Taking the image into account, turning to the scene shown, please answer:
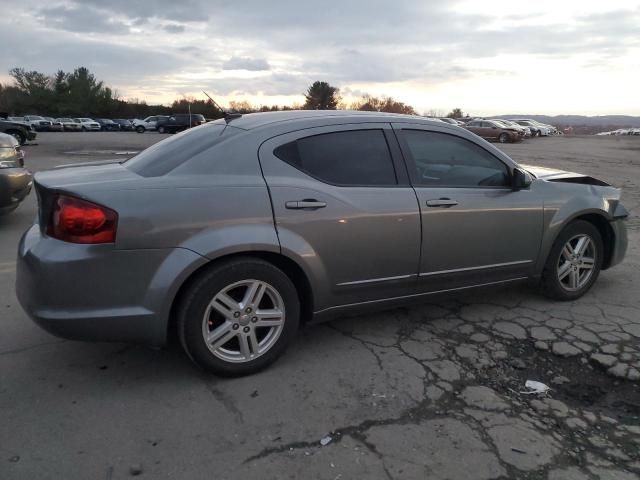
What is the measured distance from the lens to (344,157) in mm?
3379

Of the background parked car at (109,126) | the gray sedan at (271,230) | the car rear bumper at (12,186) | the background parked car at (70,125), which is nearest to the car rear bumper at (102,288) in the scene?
the gray sedan at (271,230)

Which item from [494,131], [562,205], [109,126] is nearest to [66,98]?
[109,126]

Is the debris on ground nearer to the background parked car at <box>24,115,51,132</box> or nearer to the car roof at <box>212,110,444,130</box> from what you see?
the car roof at <box>212,110,444,130</box>

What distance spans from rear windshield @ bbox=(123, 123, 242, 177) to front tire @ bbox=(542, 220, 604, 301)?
2.81m

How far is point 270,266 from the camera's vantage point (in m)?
3.03

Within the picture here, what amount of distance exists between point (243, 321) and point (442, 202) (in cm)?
161

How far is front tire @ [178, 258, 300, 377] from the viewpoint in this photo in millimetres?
2883

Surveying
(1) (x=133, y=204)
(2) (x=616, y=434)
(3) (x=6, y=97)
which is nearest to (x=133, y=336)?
(1) (x=133, y=204)

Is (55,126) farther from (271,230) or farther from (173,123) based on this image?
(271,230)

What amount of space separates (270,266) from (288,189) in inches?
19.1

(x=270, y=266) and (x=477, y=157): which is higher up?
(x=477, y=157)

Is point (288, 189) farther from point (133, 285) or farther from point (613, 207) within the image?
point (613, 207)

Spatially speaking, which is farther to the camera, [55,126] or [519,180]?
[55,126]

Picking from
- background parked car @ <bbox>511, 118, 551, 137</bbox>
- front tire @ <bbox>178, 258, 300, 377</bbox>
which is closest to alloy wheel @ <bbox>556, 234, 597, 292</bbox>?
front tire @ <bbox>178, 258, 300, 377</bbox>
